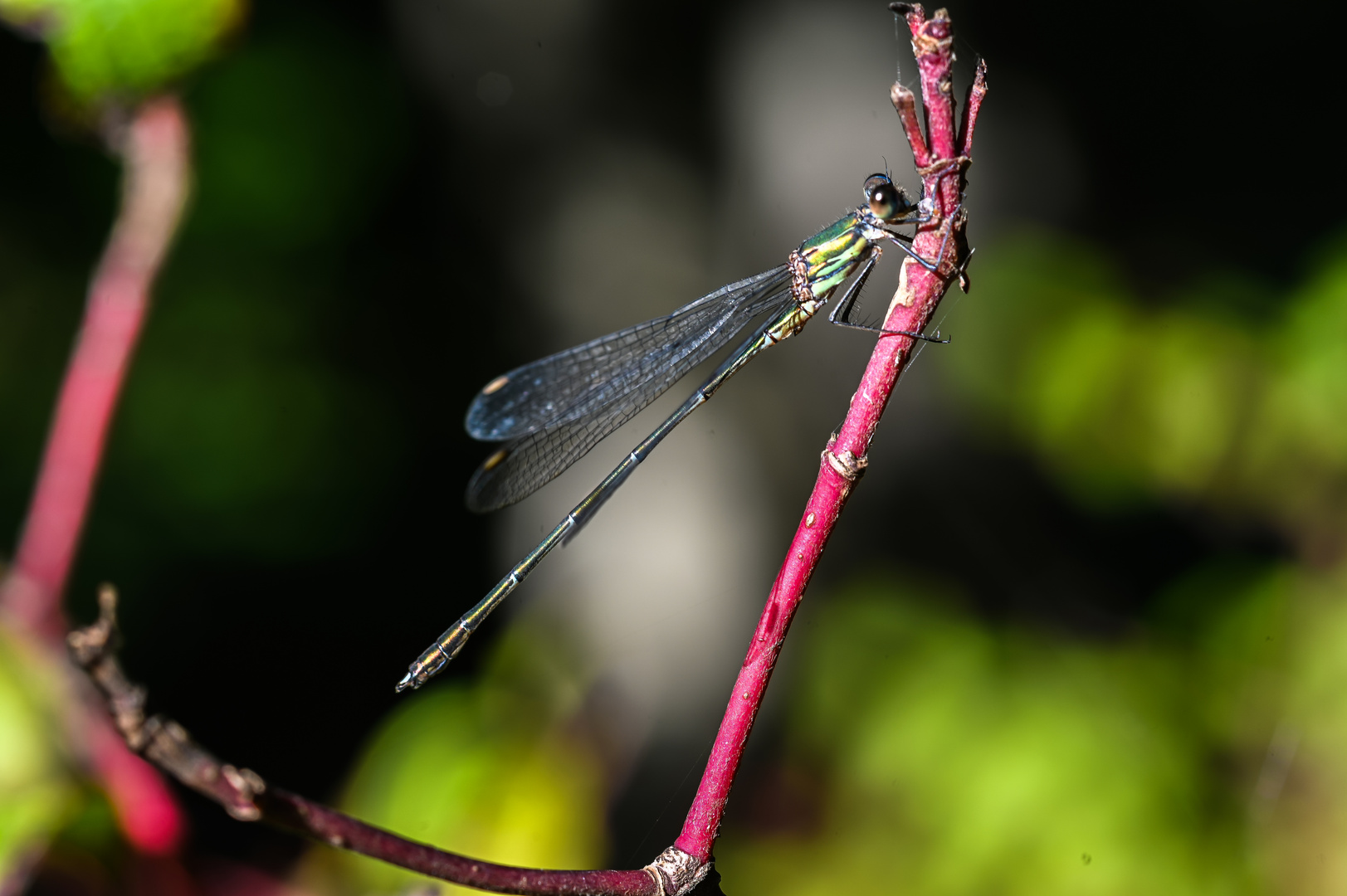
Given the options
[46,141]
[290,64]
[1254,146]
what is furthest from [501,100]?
[1254,146]

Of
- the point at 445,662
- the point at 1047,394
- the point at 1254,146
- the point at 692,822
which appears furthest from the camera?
the point at 1254,146

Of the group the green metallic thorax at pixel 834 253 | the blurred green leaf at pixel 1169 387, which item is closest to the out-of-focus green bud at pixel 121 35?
the green metallic thorax at pixel 834 253

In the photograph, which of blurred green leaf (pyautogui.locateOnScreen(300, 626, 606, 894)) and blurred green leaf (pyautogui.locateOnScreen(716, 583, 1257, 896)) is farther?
blurred green leaf (pyautogui.locateOnScreen(300, 626, 606, 894))

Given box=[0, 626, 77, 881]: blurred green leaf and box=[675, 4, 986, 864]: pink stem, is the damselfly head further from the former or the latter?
box=[0, 626, 77, 881]: blurred green leaf

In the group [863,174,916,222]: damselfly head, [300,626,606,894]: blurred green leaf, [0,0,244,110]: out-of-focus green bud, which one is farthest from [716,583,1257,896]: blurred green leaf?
[0,0,244,110]: out-of-focus green bud

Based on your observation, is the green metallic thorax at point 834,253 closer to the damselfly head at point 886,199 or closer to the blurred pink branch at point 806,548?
the damselfly head at point 886,199

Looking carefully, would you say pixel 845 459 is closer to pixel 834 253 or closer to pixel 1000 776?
pixel 1000 776

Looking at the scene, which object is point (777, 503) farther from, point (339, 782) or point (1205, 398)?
point (339, 782)
